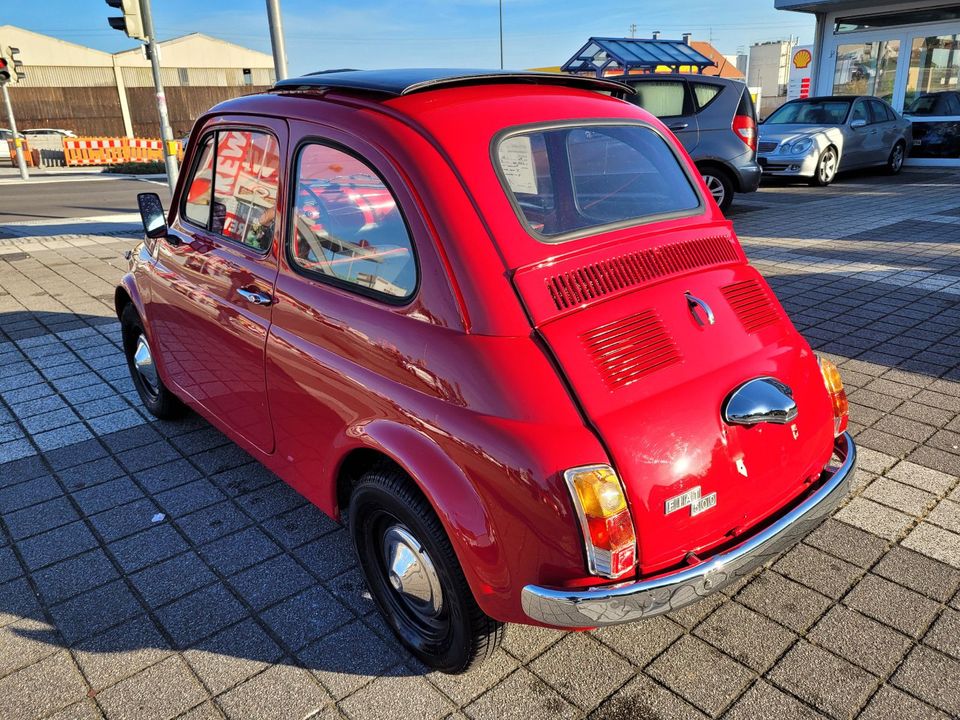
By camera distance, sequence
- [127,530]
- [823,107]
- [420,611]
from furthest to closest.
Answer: [823,107] → [127,530] → [420,611]

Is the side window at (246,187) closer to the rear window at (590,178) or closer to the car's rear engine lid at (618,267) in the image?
the rear window at (590,178)

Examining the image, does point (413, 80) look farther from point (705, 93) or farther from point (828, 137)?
point (828, 137)

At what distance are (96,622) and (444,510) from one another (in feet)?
5.25

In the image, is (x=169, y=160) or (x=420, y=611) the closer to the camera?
(x=420, y=611)

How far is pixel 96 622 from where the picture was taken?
2.76 metres

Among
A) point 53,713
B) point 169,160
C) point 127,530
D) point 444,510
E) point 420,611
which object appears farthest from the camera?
point 169,160

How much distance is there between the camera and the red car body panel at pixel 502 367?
2025 mm

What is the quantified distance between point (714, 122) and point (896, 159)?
7.35 metres

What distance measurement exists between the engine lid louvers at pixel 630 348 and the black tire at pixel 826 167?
43.4 ft

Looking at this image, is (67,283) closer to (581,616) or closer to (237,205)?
(237,205)

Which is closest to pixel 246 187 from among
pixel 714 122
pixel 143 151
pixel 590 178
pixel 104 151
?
pixel 590 178

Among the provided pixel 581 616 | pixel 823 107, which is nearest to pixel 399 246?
pixel 581 616

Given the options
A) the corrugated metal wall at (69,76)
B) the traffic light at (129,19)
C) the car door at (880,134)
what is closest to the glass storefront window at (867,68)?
the car door at (880,134)

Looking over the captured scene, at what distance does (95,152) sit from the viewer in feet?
98.6
